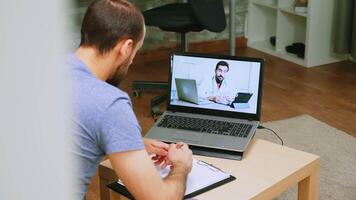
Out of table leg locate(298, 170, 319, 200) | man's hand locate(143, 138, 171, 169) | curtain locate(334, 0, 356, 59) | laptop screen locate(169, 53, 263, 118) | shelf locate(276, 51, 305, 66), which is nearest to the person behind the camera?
man's hand locate(143, 138, 171, 169)

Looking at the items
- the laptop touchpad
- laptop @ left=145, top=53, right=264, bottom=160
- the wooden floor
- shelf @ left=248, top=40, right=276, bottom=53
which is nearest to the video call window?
laptop @ left=145, top=53, right=264, bottom=160

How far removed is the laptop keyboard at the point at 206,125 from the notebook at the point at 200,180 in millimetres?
210

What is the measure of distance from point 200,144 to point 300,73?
2.34 m

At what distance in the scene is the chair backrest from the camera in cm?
302

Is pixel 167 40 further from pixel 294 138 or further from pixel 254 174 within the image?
pixel 254 174

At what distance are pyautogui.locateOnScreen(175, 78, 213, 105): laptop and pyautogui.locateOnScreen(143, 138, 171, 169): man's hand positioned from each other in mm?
314

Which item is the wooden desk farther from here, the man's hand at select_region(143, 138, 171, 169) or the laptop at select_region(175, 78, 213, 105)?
the laptop at select_region(175, 78, 213, 105)

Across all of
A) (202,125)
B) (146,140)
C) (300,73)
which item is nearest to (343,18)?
(300,73)

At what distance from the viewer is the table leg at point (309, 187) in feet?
5.42

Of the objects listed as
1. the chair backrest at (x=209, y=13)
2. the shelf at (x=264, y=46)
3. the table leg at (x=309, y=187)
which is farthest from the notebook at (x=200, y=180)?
the shelf at (x=264, y=46)

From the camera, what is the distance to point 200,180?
58.2 inches

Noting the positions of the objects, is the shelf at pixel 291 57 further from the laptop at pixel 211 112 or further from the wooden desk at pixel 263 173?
the wooden desk at pixel 263 173

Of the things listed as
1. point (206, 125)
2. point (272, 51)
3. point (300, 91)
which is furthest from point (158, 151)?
point (272, 51)

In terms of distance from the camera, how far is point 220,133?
5.67 feet
